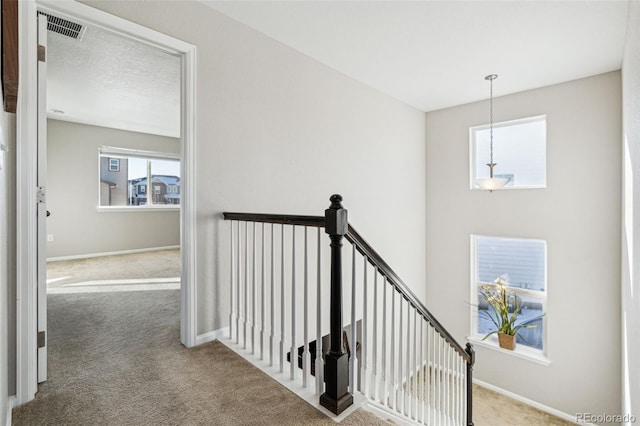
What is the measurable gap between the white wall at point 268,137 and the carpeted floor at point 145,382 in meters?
0.39

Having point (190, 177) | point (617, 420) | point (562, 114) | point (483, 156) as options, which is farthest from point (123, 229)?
point (617, 420)

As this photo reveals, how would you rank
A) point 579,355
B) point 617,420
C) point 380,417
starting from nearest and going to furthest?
point 380,417 < point 617,420 < point 579,355

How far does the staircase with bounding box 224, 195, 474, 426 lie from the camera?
1584 mm

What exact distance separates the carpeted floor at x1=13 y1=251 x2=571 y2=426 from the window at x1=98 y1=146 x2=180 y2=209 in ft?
12.3

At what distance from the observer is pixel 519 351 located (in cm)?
429

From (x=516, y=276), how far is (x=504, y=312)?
0.53 metres

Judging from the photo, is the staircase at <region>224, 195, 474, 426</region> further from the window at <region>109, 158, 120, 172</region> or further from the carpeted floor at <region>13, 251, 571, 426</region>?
the window at <region>109, 158, 120, 172</region>

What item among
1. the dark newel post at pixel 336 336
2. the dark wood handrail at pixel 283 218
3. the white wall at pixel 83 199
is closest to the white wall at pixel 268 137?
the dark wood handrail at pixel 283 218

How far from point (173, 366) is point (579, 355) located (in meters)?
4.55

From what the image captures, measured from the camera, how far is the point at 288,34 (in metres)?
2.71

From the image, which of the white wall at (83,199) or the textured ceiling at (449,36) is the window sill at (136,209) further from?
the textured ceiling at (449,36)

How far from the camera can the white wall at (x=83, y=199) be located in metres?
5.28

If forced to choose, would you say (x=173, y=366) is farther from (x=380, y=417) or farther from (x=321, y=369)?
(x=380, y=417)

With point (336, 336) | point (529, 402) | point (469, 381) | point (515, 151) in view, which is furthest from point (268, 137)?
point (529, 402)
